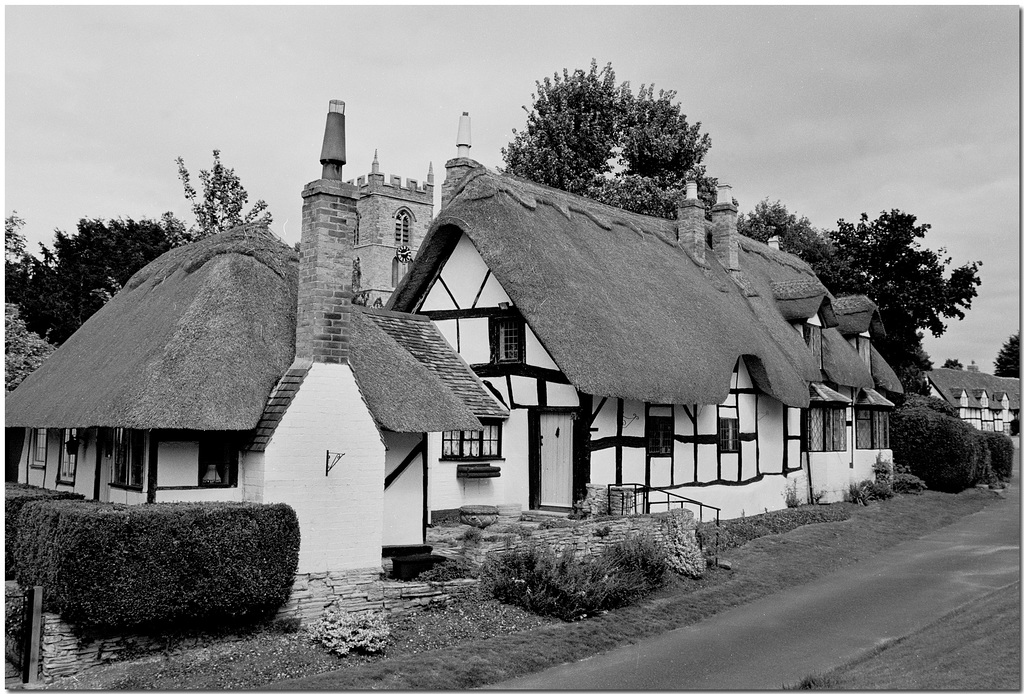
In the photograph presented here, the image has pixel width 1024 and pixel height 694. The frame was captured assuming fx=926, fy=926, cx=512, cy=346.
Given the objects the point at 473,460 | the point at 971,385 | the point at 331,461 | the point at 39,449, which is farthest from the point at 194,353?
the point at 971,385

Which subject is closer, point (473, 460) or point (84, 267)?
point (473, 460)

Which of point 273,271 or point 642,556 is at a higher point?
point 273,271

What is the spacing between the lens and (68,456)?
16.2 m

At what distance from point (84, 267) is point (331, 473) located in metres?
23.1

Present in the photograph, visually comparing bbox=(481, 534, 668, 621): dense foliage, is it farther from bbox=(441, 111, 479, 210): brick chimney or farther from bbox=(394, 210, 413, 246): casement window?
bbox=(394, 210, 413, 246): casement window

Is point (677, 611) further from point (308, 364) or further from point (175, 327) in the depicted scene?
point (175, 327)

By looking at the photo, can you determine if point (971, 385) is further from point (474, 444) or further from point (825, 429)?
point (474, 444)

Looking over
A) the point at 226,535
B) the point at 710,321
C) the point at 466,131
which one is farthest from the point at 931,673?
the point at 466,131

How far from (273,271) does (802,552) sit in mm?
13187

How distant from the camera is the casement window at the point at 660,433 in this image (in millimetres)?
20578

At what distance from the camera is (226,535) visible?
38.0 feet

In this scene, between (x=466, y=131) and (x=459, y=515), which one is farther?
(x=466, y=131)

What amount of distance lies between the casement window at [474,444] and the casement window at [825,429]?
39.5ft

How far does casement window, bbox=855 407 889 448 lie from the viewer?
31.2m
